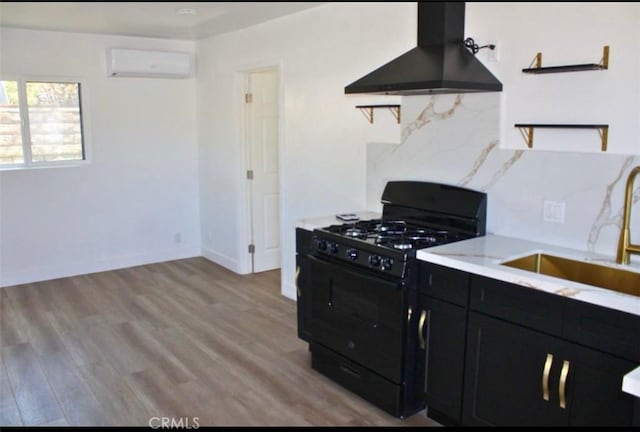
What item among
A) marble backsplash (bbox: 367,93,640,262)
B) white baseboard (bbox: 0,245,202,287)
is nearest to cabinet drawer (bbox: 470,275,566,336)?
marble backsplash (bbox: 367,93,640,262)

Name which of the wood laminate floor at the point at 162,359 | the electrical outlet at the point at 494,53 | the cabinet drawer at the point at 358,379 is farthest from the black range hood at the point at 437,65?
the wood laminate floor at the point at 162,359

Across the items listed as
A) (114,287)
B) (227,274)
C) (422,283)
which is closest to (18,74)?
(114,287)

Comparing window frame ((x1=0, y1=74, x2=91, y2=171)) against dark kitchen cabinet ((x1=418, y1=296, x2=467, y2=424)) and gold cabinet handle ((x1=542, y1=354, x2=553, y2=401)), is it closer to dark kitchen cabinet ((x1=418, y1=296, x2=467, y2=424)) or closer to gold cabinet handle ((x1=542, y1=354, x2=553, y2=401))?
dark kitchen cabinet ((x1=418, y1=296, x2=467, y2=424))

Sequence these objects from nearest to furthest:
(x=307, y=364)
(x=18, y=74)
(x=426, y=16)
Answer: (x=426, y=16)
(x=307, y=364)
(x=18, y=74)

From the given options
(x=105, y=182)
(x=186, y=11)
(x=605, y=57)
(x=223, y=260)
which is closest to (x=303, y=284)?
(x=605, y=57)

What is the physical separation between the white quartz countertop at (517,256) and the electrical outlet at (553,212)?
0.46 feet

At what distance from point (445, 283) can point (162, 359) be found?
2025mm

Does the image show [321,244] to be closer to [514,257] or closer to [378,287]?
[378,287]

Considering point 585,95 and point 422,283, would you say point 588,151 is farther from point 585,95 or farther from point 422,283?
point 422,283

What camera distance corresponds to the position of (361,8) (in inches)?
149

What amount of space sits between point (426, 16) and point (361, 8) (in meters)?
0.93

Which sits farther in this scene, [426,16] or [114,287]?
[114,287]

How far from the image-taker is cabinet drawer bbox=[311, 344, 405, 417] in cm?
288

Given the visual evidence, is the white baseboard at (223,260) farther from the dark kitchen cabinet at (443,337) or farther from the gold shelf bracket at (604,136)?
the gold shelf bracket at (604,136)
